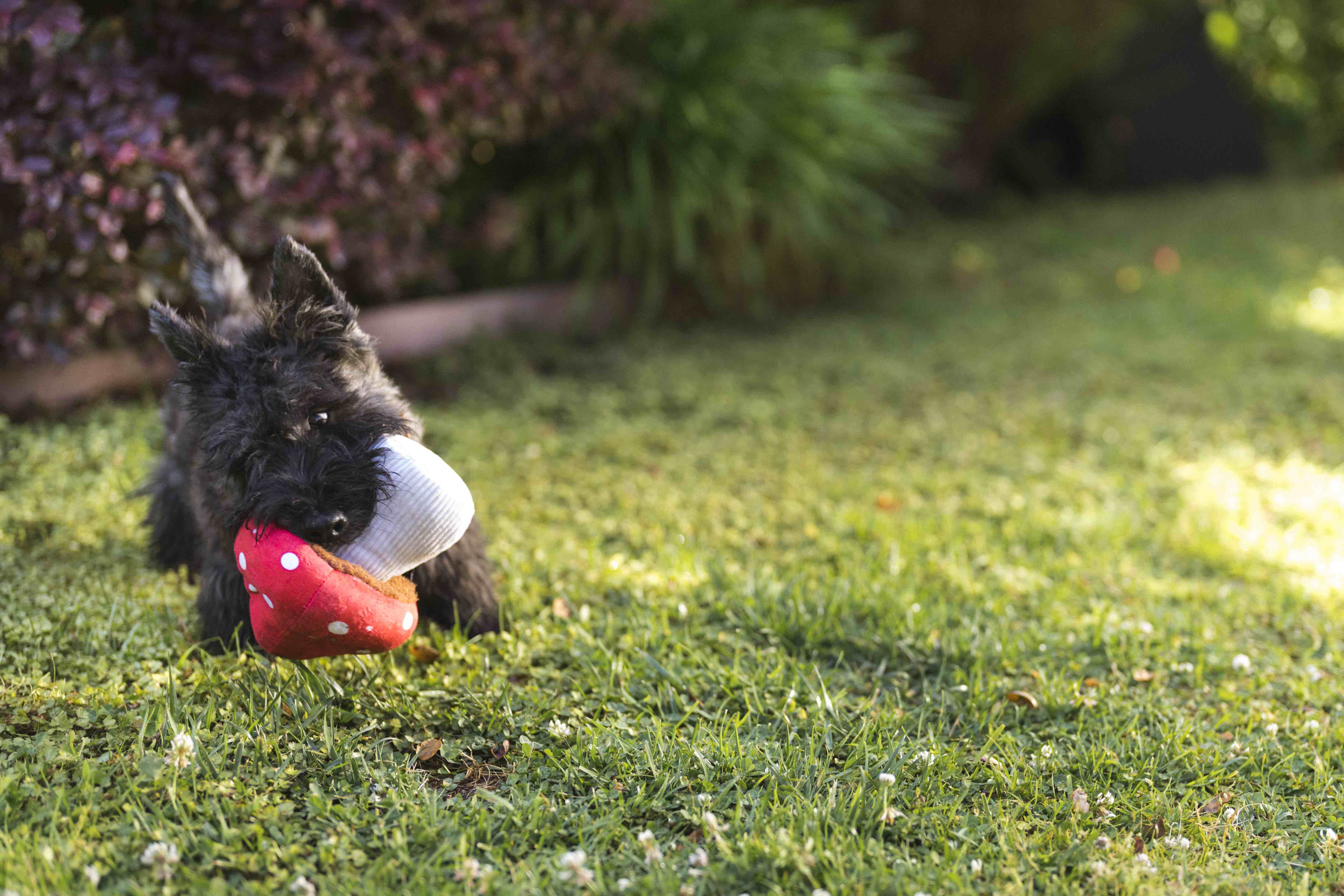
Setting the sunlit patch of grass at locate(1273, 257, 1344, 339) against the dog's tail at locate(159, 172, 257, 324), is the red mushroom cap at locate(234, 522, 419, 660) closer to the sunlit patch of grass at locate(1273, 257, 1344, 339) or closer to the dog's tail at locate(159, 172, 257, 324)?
the dog's tail at locate(159, 172, 257, 324)

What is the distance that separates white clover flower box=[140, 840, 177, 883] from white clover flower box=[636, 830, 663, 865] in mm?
846

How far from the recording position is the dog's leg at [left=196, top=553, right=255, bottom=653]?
8.01 feet

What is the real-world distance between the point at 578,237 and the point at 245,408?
13.2 ft

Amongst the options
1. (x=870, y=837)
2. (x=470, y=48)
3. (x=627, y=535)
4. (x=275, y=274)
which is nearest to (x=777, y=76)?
(x=470, y=48)

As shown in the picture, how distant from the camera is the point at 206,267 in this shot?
9.99 feet

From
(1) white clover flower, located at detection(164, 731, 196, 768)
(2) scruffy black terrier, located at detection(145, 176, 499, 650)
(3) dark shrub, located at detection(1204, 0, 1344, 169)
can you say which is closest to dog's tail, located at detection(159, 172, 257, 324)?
(2) scruffy black terrier, located at detection(145, 176, 499, 650)

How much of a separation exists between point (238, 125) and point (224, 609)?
2.44m

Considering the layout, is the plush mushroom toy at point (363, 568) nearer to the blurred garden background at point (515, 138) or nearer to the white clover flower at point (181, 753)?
the white clover flower at point (181, 753)

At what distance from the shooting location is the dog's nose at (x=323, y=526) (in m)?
2.03

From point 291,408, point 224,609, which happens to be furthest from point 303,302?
point 224,609

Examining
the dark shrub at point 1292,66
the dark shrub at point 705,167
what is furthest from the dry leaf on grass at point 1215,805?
the dark shrub at point 1292,66

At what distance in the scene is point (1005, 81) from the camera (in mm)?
9016

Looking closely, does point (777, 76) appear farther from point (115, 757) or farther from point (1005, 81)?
point (115, 757)

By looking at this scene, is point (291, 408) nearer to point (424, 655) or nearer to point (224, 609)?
point (224, 609)
